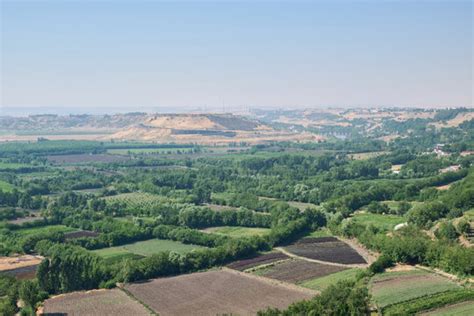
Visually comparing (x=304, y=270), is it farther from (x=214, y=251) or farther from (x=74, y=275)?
(x=74, y=275)

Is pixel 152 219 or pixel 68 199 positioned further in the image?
pixel 68 199

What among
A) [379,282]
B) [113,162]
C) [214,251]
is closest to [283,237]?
[214,251]

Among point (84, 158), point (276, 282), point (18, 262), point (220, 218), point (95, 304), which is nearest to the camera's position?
point (95, 304)

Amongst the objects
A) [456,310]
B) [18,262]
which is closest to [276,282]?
[456,310]

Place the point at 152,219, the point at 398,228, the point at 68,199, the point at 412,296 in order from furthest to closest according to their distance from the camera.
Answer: the point at 68,199, the point at 152,219, the point at 398,228, the point at 412,296

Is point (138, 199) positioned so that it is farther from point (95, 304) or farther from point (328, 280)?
point (328, 280)
